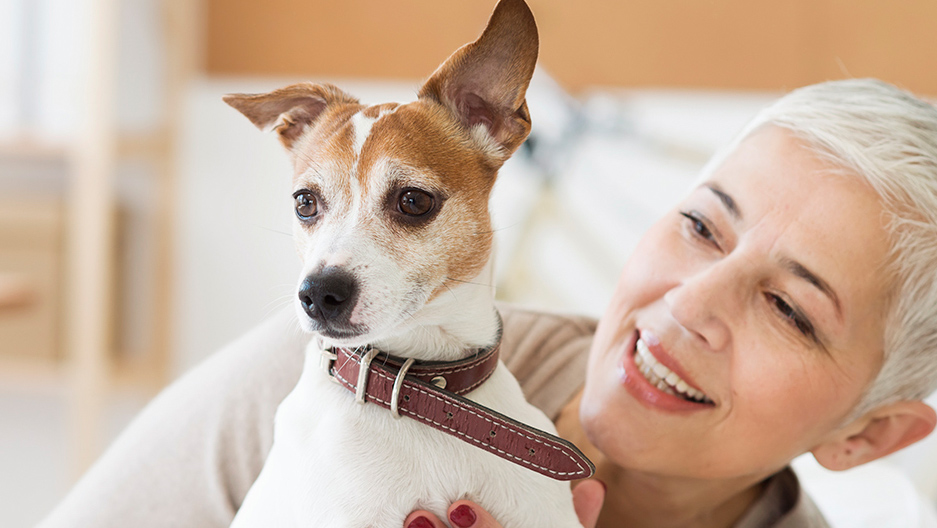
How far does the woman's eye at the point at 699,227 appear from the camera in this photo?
1.17 meters

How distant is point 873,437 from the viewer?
1241mm

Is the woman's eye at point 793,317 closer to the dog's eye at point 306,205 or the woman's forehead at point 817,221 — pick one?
the woman's forehead at point 817,221

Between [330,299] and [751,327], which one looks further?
[751,327]

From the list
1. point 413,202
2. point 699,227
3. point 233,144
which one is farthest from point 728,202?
point 233,144

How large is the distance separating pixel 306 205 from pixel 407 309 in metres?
0.18

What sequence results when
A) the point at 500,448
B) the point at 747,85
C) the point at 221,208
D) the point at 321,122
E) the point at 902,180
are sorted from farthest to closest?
1. the point at 221,208
2. the point at 747,85
3. the point at 902,180
4. the point at 321,122
5. the point at 500,448

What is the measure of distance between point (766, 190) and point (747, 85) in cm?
179

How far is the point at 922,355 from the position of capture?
1.16 m

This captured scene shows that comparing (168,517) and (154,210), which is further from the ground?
(168,517)

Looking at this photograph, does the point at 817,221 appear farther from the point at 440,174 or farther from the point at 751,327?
the point at 440,174

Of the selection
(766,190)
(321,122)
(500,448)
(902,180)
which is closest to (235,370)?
(321,122)

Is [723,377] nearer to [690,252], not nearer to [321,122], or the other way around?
[690,252]

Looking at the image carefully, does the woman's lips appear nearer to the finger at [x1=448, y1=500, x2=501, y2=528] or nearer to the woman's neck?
the woman's neck

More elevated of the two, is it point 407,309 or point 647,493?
point 407,309
